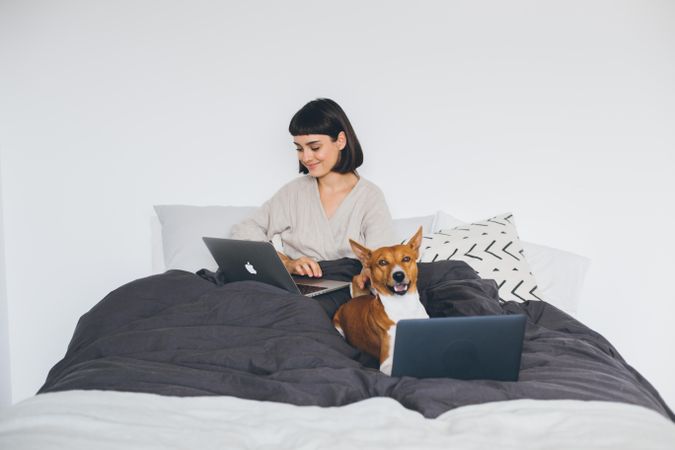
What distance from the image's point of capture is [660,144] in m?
2.82

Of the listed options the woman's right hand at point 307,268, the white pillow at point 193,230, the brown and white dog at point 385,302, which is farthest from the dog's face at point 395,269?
the white pillow at point 193,230

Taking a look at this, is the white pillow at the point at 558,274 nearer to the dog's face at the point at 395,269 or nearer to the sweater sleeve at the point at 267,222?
the dog's face at the point at 395,269

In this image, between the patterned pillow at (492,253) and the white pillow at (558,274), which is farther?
the white pillow at (558,274)

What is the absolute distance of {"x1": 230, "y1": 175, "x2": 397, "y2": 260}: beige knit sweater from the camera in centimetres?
232

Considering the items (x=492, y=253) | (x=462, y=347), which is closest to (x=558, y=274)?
(x=492, y=253)

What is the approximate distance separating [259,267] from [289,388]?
0.71 m

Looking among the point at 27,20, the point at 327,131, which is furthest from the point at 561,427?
the point at 27,20

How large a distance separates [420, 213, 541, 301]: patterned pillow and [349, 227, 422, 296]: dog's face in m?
0.58

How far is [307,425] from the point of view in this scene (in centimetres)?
104

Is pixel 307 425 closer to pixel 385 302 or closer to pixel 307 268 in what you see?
pixel 385 302

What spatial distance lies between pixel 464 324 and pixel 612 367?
0.49 meters

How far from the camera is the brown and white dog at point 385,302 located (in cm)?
166

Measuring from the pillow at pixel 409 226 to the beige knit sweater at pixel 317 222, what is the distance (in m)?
0.24

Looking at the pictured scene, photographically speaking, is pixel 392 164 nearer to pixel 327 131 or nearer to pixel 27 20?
pixel 327 131
